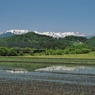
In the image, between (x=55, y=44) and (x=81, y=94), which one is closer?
(x=81, y=94)

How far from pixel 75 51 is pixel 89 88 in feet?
362

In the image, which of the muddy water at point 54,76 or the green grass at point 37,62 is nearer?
the muddy water at point 54,76

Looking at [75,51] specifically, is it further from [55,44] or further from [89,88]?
[89,88]

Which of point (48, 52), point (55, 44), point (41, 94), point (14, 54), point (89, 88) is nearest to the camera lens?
point (41, 94)

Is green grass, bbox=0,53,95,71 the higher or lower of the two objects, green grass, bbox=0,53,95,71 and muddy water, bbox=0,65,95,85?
the higher

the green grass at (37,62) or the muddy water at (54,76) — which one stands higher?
the green grass at (37,62)

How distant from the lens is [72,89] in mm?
23594

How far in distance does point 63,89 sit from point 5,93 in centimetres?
524

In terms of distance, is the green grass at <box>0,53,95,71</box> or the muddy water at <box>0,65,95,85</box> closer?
the muddy water at <box>0,65,95,85</box>

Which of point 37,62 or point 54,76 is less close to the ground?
point 37,62

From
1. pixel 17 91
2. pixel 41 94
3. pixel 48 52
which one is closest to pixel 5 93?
pixel 17 91

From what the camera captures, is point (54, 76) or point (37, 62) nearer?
point (54, 76)

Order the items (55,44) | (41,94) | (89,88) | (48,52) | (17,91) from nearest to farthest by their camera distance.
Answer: (41,94) < (17,91) < (89,88) < (48,52) < (55,44)

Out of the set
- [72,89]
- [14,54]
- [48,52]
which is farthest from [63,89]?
[48,52]
